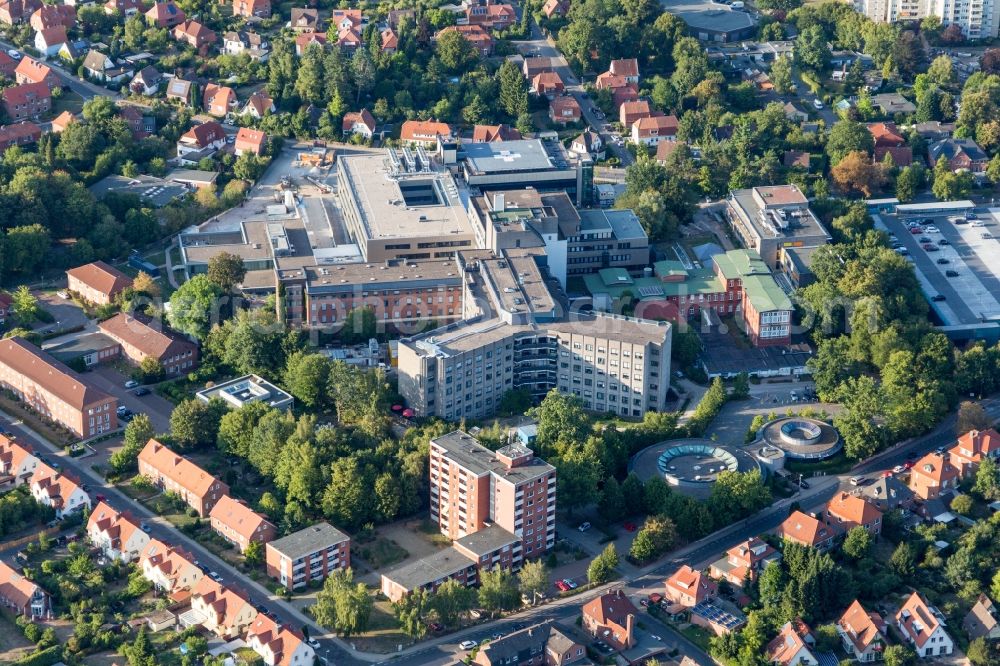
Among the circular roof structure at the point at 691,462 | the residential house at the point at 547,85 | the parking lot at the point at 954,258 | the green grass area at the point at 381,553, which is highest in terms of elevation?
the residential house at the point at 547,85

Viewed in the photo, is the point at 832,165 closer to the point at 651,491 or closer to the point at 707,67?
the point at 707,67

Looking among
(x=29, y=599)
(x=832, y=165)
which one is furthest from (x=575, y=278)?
(x=29, y=599)

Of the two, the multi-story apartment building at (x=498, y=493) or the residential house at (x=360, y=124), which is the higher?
the residential house at (x=360, y=124)

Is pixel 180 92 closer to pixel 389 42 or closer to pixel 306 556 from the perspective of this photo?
pixel 389 42

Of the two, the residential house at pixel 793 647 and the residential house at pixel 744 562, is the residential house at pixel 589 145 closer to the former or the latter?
the residential house at pixel 744 562

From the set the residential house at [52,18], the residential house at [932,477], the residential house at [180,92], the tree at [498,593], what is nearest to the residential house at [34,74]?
the residential house at [52,18]

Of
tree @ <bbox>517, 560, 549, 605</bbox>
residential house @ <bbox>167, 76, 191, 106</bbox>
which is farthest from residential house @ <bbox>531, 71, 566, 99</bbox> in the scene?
tree @ <bbox>517, 560, 549, 605</bbox>

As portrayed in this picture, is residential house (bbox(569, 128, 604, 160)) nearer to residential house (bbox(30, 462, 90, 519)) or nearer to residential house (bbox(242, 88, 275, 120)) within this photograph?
residential house (bbox(242, 88, 275, 120))
